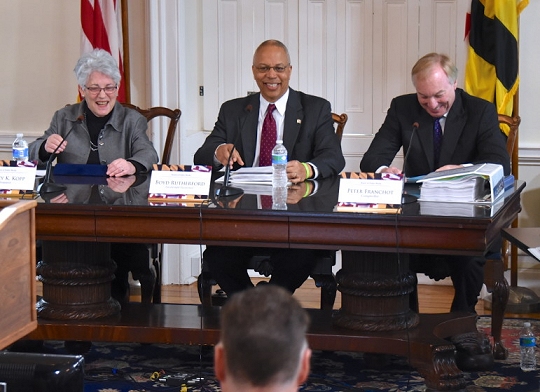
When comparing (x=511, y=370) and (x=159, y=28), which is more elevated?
(x=159, y=28)

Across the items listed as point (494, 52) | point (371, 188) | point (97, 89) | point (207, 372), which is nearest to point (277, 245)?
point (371, 188)

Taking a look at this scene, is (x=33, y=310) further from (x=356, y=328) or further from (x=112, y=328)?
(x=356, y=328)

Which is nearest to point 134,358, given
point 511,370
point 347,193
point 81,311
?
point 81,311

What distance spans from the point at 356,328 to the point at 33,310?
1.23 metres

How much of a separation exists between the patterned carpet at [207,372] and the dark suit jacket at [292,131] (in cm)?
77

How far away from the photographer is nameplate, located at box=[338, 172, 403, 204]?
9.78 feet

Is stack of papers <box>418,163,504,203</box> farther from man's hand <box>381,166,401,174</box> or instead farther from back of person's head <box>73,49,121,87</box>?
back of person's head <box>73,49,121,87</box>

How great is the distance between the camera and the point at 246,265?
12.0 ft

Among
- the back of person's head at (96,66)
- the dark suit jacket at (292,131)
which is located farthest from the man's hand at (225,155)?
the back of person's head at (96,66)

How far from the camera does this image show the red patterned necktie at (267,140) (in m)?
3.93

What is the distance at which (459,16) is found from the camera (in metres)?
4.99

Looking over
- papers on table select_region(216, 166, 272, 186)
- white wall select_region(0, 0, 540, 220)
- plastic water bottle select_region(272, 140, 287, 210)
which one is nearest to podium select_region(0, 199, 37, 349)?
plastic water bottle select_region(272, 140, 287, 210)

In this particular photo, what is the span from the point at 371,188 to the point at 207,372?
1.04 m

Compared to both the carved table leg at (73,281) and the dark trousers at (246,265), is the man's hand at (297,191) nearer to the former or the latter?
the dark trousers at (246,265)
